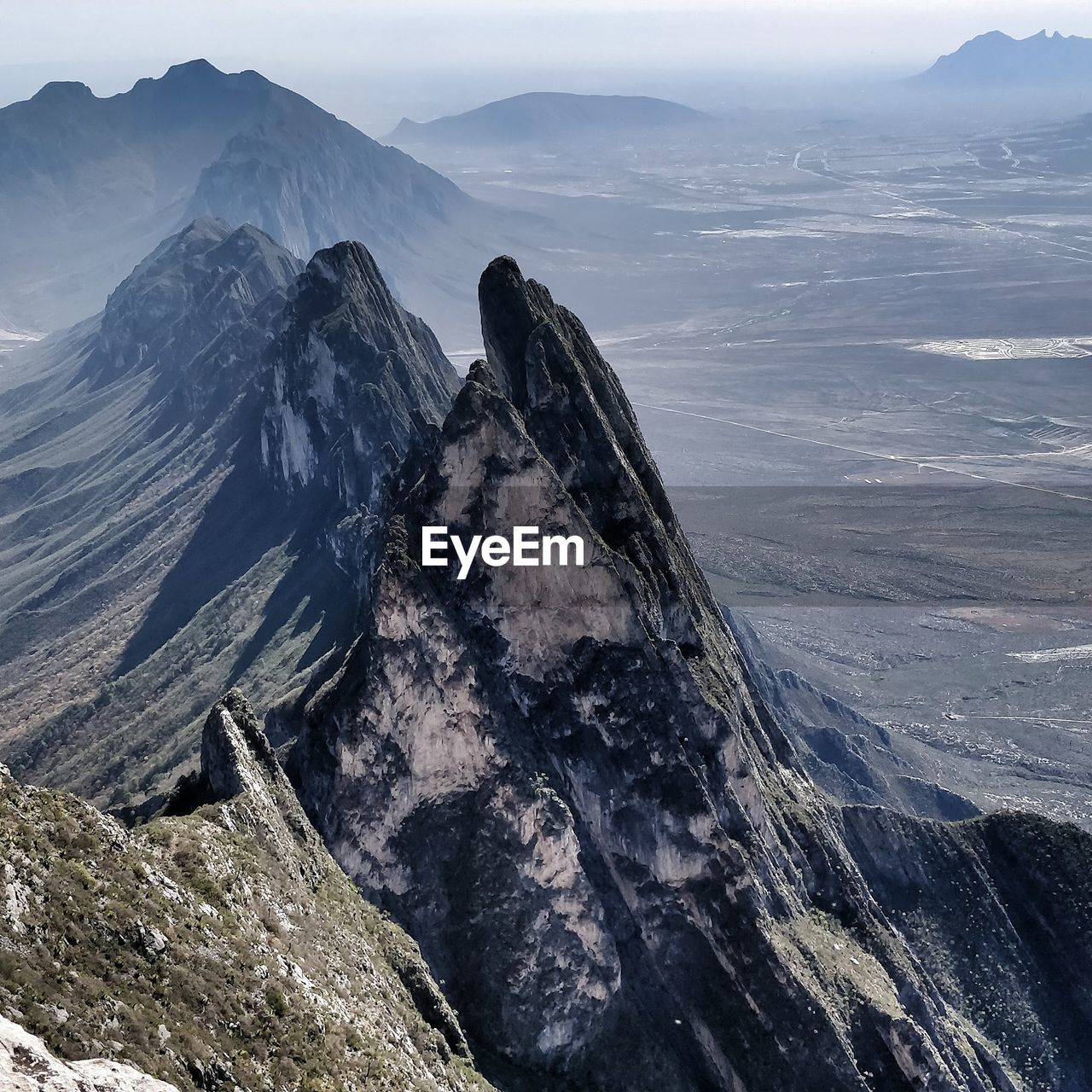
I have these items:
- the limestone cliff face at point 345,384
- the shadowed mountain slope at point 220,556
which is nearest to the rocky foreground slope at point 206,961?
the shadowed mountain slope at point 220,556

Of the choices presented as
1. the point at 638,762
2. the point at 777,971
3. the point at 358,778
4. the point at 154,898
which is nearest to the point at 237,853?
the point at 154,898

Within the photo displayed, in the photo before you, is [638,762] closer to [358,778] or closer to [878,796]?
[358,778]

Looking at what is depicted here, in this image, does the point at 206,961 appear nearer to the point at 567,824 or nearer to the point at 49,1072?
the point at 49,1072

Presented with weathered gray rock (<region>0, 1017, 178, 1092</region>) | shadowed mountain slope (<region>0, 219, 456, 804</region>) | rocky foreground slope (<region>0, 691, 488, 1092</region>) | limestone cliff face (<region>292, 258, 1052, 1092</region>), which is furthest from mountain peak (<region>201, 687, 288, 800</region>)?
shadowed mountain slope (<region>0, 219, 456, 804</region>)

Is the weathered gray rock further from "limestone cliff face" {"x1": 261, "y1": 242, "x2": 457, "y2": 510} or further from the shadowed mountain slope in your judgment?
"limestone cliff face" {"x1": 261, "y1": 242, "x2": 457, "y2": 510}

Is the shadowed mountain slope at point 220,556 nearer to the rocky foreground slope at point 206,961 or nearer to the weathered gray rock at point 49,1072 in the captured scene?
the rocky foreground slope at point 206,961
